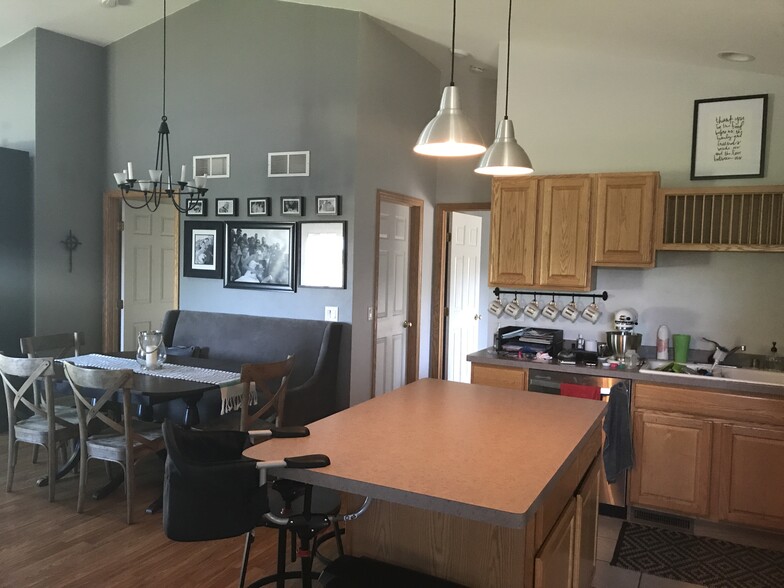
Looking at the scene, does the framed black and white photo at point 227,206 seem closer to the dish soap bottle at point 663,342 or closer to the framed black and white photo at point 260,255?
the framed black and white photo at point 260,255

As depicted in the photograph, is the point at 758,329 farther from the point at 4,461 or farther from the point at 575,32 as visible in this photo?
the point at 4,461

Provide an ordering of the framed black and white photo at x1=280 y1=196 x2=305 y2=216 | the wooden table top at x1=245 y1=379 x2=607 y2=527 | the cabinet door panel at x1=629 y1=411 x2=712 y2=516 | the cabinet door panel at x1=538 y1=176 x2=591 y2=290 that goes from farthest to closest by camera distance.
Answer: the framed black and white photo at x1=280 y1=196 x2=305 y2=216 < the cabinet door panel at x1=538 y1=176 x2=591 y2=290 < the cabinet door panel at x1=629 y1=411 x2=712 y2=516 < the wooden table top at x1=245 y1=379 x2=607 y2=527

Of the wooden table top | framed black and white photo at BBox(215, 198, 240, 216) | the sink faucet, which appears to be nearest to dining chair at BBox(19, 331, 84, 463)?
framed black and white photo at BBox(215, 198, 240, 216)

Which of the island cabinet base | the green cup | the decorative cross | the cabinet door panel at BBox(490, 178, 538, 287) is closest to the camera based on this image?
the island cabinet base

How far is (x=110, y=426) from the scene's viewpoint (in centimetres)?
358

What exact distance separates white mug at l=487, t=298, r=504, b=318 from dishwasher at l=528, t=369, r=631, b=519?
69 cm

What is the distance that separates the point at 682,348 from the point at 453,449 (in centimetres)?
255

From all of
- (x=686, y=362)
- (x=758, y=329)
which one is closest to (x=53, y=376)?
(x=686, y=362)

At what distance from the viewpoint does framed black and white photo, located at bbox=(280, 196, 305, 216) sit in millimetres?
5035

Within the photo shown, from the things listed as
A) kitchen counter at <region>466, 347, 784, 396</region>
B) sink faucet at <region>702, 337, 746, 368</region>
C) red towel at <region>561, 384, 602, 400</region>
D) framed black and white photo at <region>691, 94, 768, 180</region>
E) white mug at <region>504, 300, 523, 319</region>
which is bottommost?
red towel at <region>561, 384, 602, 400</region>

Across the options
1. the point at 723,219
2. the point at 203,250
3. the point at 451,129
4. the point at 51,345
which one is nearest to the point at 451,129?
the point at 451,129

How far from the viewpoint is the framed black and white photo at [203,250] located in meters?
5.47

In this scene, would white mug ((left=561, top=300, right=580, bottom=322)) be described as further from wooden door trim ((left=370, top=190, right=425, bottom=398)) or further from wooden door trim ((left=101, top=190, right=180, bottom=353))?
wooden door trim ((left=101, top=190, right=180, bottom=353))

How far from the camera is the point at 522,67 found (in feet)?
14.9
